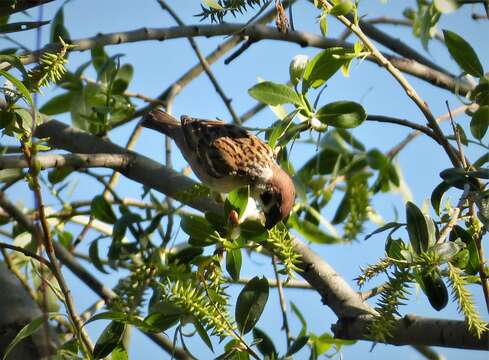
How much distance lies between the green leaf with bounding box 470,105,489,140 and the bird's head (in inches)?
28.2

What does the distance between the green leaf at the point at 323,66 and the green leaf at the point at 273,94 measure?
68 millimetres

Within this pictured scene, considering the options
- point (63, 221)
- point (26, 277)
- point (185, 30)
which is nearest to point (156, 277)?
point (185, 30)

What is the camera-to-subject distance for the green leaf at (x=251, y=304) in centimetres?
172

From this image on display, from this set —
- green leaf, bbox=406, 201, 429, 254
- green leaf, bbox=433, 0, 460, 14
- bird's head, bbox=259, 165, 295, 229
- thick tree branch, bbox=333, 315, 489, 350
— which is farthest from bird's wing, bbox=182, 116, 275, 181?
green leaf, bbox=433, 0, 460, 14

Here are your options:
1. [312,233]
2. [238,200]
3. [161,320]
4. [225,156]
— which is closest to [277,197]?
[225,156]

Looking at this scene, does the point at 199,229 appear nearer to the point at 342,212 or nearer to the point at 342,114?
the point at 342,114

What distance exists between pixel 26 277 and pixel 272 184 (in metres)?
1.06

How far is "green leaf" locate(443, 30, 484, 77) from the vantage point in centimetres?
185

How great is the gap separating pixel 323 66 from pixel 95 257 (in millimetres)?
1201

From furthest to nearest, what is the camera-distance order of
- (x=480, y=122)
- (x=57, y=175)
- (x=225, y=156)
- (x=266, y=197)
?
(x=225, y=156)
(x=266, y=197)
(x=57, y=175)
(x=480, y=122)

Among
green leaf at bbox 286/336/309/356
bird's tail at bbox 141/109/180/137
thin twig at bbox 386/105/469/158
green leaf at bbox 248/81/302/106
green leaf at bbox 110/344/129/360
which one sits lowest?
green leaf at bbox 110/344/129/360

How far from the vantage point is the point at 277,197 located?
2.96 m

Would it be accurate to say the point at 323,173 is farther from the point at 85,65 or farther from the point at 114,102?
the point at 85,65

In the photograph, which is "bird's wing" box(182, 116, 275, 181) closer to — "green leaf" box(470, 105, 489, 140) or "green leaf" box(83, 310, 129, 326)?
"green leaf" box(470, 105, 489, 140)
